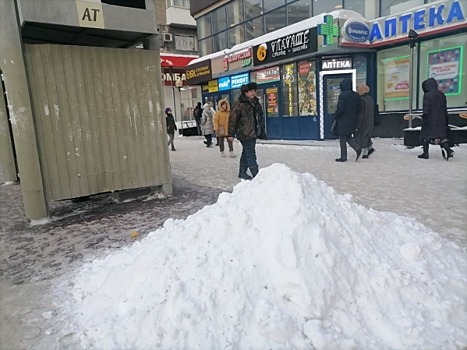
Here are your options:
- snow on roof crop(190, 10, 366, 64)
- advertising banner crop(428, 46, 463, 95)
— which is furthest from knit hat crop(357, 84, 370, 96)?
snow on roof crop(190, 10, 366, 64)

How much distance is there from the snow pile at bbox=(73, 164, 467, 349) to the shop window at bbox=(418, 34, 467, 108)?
9.86 metres

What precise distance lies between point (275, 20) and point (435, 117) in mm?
9531

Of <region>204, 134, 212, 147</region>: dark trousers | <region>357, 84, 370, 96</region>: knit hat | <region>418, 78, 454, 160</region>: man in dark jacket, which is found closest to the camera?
<region>418, 78, 454, 160</region>: man in dark jacket

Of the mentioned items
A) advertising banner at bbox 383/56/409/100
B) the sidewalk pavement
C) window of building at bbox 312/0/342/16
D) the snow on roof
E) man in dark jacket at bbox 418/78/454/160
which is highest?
window of building at bbox 312/0/342/16

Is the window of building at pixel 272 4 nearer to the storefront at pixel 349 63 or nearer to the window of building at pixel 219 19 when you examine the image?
the storefront at pixel 349 63

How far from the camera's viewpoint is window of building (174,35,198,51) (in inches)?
1264

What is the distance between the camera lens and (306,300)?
2.40 metres

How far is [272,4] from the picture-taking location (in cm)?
1574

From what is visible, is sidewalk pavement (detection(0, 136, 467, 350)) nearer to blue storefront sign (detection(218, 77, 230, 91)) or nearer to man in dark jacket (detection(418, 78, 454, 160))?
man in dark jacket (detection(418, 78, 454, 160))

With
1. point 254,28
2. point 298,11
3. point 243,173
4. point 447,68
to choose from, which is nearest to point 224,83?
point 254,28

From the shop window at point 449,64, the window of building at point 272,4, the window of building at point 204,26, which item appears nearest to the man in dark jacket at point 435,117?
the shop window at point 449,64

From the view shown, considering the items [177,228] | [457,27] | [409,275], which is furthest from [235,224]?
[457,27]

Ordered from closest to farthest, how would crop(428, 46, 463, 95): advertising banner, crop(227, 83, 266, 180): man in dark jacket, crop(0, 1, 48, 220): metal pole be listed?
1. crop(0, 1, 48, 220): metal pole
2. crop(227, 83, 266, 180): man in dark jacket
3. crop(428, 46, 463, 95): advertising banner

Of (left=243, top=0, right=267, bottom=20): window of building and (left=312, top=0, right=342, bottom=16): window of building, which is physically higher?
(left=243, top=0, right=267, bottom=20): window of building
